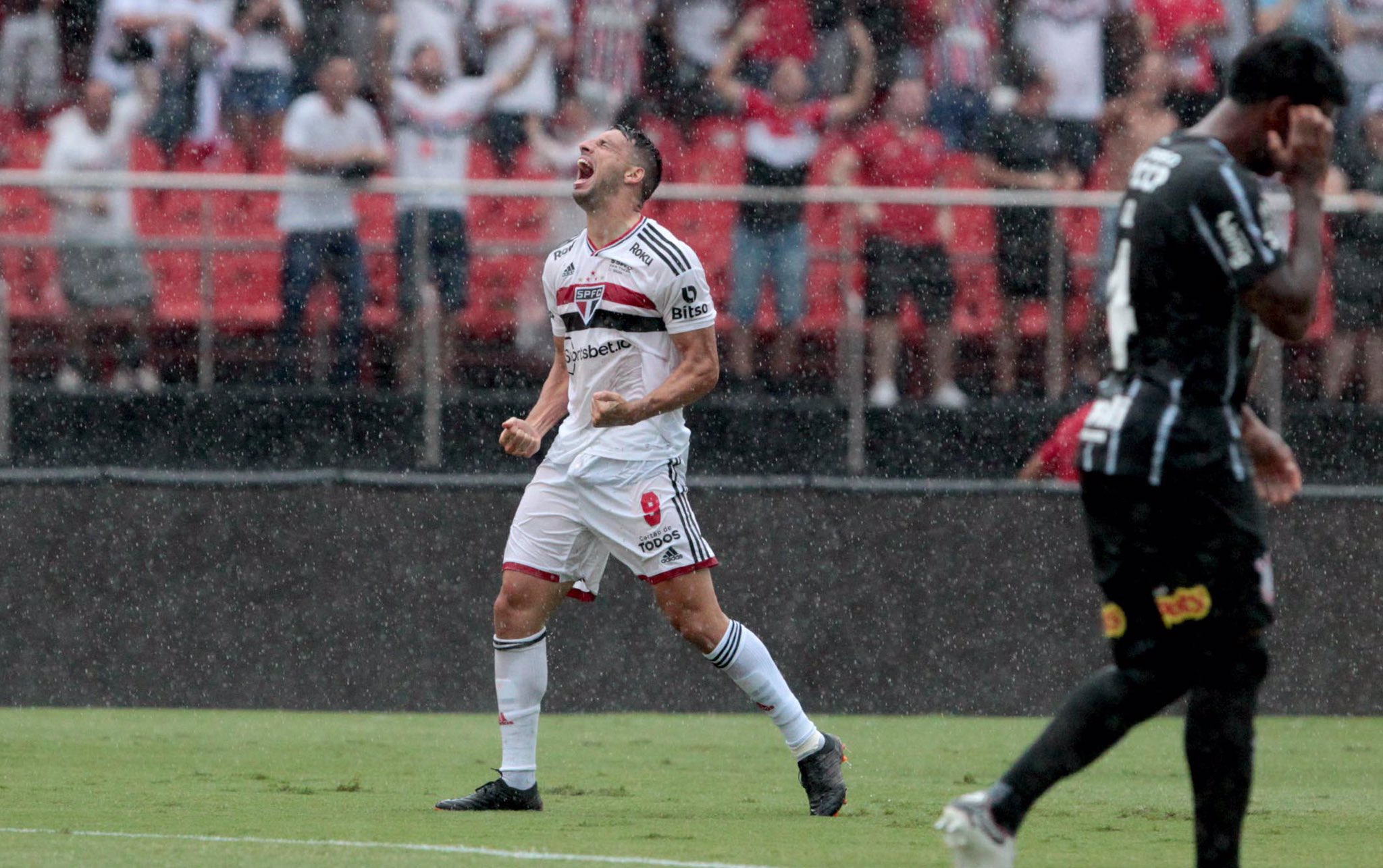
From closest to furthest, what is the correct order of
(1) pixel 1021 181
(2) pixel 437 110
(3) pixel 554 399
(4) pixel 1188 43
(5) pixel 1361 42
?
1. (3) pixel 554 399
2. (1) pixel 1021 181
3. (2) pixel 437 110
4. (5) pixel 1361 42
5. (4) pixel 1188 43

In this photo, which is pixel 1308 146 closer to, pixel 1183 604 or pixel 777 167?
pixel 1183 604

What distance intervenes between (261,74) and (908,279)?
204 inches

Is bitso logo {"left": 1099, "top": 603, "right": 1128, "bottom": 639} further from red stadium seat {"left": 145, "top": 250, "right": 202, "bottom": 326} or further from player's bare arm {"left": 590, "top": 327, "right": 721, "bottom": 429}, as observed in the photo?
red stadium seat {"left": 145, "top": 250, "right": 202, "bottom": 326}

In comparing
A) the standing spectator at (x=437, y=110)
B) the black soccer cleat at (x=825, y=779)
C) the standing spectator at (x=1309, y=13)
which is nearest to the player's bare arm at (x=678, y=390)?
the black soccer cleat at (x=825, y=779)

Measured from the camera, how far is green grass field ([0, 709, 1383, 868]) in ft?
20.9

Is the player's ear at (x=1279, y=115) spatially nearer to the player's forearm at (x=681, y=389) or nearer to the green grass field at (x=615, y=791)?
the green grass field at (x=615, y=791)

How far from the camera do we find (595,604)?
11.2m

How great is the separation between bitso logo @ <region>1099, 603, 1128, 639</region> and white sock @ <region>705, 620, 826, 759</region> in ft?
8.13

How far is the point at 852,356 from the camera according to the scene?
458 inches

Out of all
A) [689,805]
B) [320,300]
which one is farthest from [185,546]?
[689,805]

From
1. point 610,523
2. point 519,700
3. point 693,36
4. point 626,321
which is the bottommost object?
point 519,700

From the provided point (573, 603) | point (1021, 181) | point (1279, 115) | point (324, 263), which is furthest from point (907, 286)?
point (1279, 115)

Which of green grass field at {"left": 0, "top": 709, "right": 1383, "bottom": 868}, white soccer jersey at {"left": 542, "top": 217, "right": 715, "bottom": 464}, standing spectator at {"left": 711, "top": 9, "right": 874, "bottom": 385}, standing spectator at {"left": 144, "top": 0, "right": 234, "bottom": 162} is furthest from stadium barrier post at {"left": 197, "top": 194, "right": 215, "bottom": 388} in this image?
white soccer jersey at {"left": 542, "top": 217, "right": 715, "bottom": 464}

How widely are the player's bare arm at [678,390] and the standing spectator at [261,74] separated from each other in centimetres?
754
